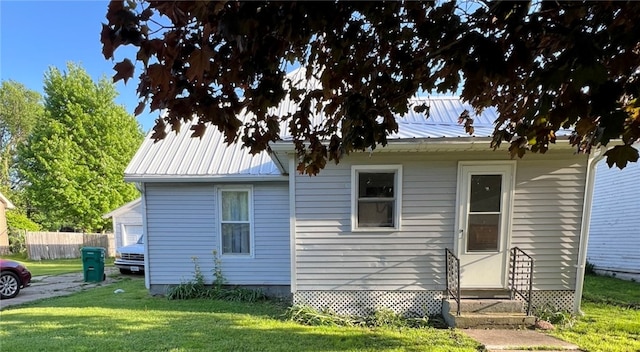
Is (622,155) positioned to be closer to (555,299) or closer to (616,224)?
(555,299)

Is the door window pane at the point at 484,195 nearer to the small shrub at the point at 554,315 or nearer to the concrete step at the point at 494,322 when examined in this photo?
the concrete step at the point at 494,322

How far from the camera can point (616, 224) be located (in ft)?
28.3

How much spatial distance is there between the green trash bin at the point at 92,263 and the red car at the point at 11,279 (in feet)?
4.66

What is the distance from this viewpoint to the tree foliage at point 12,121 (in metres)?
26.3

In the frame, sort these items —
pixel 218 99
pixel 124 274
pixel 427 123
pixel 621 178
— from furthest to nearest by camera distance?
pixel 124 274, pixel 621 178, pixel 427 123, pixel 218 99

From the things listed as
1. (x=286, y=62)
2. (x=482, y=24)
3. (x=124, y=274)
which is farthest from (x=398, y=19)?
(x=124, y=274)

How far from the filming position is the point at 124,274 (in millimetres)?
10391

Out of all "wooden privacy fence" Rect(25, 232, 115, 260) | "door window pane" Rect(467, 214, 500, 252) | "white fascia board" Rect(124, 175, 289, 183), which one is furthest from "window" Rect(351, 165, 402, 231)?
"wooden privacy fence" Rect(25, 232, 115, 260)

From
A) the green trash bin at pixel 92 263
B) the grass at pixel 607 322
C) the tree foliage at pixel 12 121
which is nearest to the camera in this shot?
the grass at pixel 607 322

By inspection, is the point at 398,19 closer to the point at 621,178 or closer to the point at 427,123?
the point at 427,123

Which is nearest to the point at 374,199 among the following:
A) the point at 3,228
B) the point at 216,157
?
the point at 216,157

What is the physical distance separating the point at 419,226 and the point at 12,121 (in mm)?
34915

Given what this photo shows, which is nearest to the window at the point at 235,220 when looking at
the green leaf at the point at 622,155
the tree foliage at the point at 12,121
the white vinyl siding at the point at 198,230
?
the white vinyl siding at the point at 198,230

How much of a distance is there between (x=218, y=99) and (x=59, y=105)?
25.4 metres
